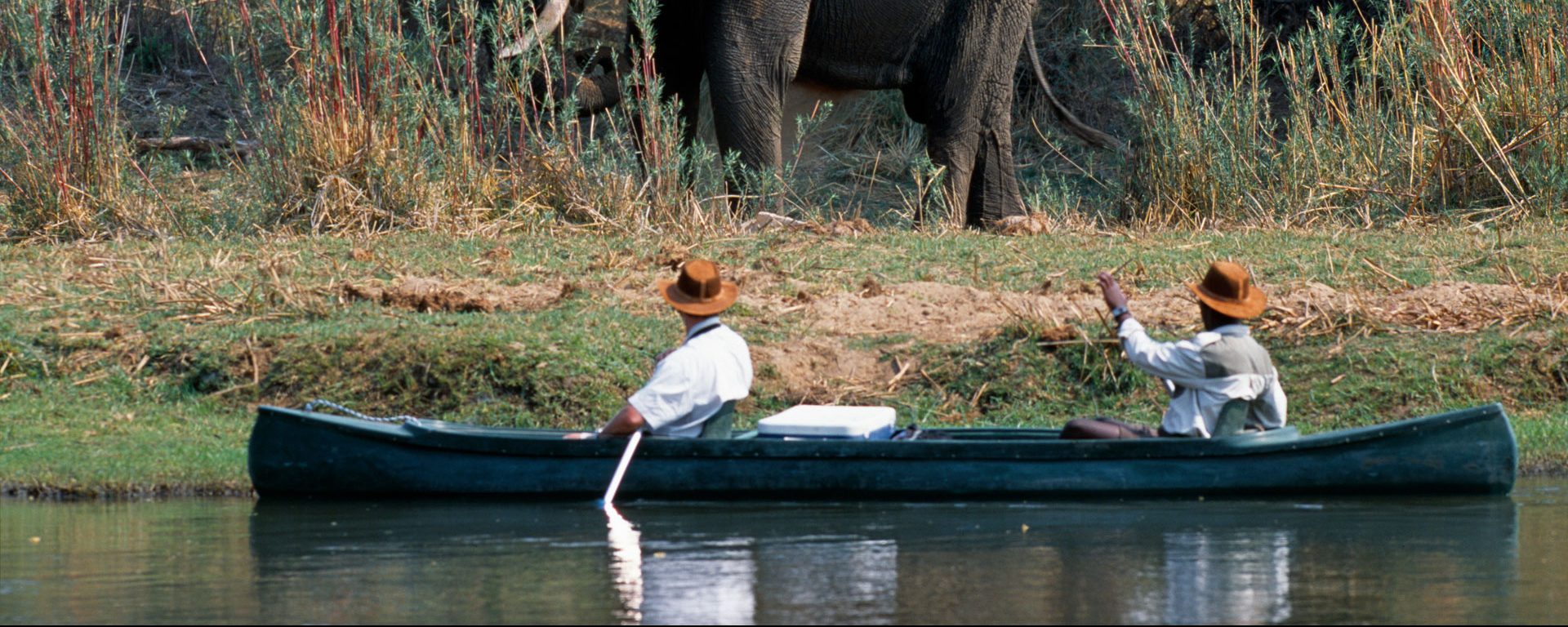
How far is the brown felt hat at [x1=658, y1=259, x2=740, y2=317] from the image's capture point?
8852mm

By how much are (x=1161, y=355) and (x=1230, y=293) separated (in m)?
0.40

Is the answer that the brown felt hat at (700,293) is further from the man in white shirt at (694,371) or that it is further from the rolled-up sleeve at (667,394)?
the rolled-up sleeve at (667,394)

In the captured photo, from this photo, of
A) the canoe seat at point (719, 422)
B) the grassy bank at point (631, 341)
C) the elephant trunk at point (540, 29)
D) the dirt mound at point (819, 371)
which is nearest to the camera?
the canoe seat at point (719, 422)

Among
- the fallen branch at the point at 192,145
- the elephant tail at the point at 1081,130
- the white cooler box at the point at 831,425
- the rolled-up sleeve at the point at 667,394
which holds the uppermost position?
the rolled-up sleeve at the point at 667,394

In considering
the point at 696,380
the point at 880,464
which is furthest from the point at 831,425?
the point at 696,380

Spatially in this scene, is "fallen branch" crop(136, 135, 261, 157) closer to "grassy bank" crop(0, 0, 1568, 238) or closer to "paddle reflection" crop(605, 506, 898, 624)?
"grassy bank" crop(0, 0, 1568, 238)

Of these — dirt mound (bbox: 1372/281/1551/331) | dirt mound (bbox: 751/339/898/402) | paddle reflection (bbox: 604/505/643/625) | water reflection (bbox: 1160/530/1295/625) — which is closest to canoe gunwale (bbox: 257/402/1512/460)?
paddle reflection (bbox: 604/505/643/625)

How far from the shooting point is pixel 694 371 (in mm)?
8789

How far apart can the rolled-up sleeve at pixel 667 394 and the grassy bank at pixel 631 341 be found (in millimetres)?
1648

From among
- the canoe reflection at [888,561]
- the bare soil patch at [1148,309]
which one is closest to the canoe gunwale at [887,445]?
the canoe reflection at [888,561]

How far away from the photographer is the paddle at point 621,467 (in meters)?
8.66

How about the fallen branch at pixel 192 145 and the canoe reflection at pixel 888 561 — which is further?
the fallen branch at pixel 192 145

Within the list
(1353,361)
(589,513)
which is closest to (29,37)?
(589,513)

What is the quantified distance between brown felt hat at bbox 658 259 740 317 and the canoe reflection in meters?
0.82
